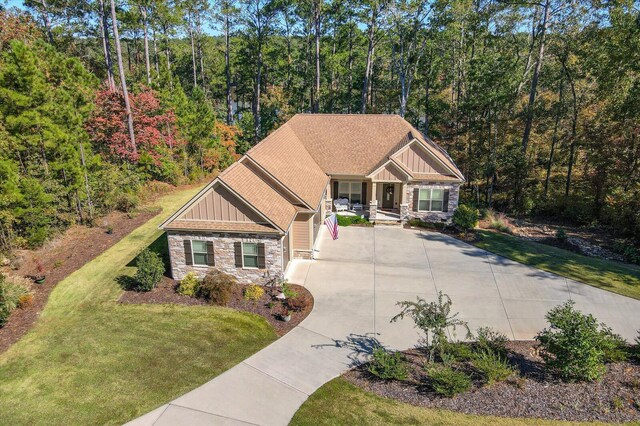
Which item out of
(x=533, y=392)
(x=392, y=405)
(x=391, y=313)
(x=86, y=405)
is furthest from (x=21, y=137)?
(x=533, y=392)

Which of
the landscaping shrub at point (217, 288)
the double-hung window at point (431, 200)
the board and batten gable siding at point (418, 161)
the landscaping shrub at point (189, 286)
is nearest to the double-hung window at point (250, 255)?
the landscaping shrub at point (217, 288)

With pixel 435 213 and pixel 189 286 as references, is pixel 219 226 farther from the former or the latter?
pixel 435 213

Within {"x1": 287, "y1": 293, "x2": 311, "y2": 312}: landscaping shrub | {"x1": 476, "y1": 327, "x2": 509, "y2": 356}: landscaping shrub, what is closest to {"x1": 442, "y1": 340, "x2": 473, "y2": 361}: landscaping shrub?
{"x1": 476, "y1": 327, "x2": 509, "y2": 356}: landscaping shrub

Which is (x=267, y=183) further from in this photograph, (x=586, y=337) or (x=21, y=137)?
(x=586, y=337)

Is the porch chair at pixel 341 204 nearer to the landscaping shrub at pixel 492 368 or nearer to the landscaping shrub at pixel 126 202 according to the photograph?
the landscaping shrub at pixel 126 202

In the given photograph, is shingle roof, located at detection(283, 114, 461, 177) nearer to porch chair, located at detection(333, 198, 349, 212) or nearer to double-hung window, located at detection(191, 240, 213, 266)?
porch chair, located at detection(333, 198, 349, 212)

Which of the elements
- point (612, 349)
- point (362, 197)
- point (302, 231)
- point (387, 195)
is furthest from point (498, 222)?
point (612, 349)
